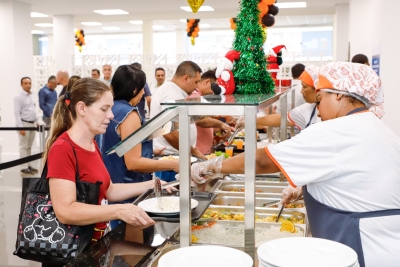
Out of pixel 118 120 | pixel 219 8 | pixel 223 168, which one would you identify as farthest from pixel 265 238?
pixel 219 8

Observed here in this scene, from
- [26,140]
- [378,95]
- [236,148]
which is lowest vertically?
[26,140]

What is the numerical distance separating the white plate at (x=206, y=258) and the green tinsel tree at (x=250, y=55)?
1193 millimetres

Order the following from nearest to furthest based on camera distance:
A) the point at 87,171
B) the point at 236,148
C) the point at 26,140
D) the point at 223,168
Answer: the point at 223,168 → the point at 87,171 → the point at 236,148 → the point at 26,140

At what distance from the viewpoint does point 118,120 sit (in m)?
2.85

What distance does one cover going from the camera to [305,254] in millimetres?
1431

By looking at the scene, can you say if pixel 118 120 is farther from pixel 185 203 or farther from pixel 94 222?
pixel 185 203

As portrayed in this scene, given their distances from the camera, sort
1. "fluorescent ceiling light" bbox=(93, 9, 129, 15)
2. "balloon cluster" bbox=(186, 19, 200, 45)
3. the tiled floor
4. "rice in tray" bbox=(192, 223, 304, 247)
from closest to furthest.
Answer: "rice in tray" bbox=(192, 223, 304, 247) → the tiled floor → "fluorescent ceiling light" bbox=(93, 9, 129, 15) → "balloon cluster" bbox=(186, 19, 200, 45)

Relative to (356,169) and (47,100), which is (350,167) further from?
(47,100)

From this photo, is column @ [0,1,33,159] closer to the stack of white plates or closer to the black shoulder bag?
the black shoulder bag

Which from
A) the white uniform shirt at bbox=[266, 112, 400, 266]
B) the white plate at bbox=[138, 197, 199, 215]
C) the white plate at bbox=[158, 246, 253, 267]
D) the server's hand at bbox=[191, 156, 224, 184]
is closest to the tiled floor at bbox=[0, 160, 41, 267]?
the white plate at bbox=[138, 197, 199, 215]

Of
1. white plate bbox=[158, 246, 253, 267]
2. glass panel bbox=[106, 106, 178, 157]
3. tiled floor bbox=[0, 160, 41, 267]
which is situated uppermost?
glass panel bbox=[106, 106, 178, 157]

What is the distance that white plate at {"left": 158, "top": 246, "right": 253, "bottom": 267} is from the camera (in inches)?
54.1

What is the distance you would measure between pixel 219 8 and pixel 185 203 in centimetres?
1144

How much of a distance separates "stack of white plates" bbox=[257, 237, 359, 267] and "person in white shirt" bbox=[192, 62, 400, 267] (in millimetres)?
223
